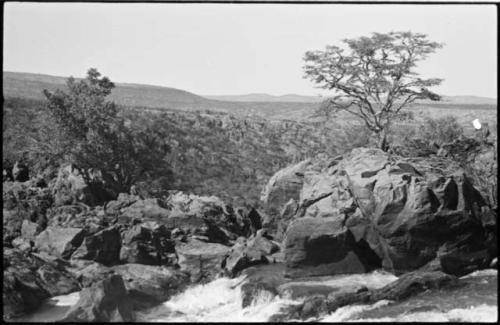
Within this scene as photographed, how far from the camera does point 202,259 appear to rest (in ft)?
74.7

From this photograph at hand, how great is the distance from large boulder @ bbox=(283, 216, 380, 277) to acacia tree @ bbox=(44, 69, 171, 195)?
13.4 meters

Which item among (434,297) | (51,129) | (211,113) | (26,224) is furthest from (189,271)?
(211,113)

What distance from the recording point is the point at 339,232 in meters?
20.9

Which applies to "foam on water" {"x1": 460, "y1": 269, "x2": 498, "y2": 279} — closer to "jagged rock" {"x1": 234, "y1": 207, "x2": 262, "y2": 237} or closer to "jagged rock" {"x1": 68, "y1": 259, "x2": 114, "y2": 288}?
"jagged rock" {"x1": 234, "y1": 207, "x2": 262, "y2": 237}

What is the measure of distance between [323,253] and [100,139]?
15.5 m

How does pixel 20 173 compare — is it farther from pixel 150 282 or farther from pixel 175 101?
pixel 175 101

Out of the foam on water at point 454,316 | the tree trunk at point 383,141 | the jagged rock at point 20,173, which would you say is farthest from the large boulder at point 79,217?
the tree trunk at point 383,141

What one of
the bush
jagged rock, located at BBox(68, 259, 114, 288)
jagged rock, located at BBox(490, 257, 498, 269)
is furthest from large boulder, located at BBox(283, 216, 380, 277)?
the bush

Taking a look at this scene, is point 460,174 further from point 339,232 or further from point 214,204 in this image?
point 214,204

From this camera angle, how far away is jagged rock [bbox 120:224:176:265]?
2212 cm

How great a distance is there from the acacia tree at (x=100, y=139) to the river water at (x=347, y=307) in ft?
→ 41.4

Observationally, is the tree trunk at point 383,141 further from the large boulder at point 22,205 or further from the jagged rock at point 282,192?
the large boulder at point 22,205

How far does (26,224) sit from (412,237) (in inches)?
593

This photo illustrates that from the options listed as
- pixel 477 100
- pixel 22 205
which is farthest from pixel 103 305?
pixel 477 100
